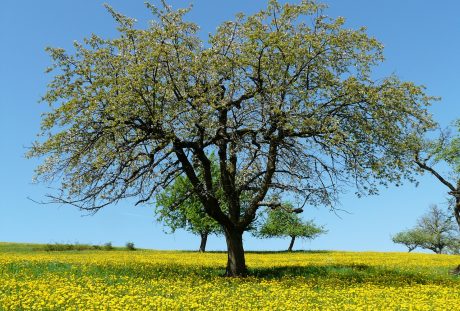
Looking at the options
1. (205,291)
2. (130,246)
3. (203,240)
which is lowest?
(205,291)

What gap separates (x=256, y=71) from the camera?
76.1ft

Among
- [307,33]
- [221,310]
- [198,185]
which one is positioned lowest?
[221,310]

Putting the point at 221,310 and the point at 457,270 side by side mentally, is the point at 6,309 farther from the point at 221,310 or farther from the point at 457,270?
the point at 457,270

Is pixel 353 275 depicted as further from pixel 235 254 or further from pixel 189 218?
pixel 189 218

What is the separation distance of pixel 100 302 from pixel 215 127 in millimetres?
9850

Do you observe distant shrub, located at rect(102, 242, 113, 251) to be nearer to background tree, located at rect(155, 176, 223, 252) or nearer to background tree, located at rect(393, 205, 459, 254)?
background tree, located at rect(155, 176, 223, 252)

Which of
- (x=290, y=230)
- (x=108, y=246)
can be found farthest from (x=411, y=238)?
(x=108, y=246)

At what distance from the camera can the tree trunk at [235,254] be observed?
2464cm

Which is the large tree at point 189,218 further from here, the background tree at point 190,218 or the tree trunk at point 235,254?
the tree trunk at point 235,254

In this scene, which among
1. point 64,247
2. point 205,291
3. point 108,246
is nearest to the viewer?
point 205,291

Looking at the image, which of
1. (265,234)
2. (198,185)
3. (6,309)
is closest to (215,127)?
(198,185)

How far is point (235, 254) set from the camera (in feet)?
81.0

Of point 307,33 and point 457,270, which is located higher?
point 307,33

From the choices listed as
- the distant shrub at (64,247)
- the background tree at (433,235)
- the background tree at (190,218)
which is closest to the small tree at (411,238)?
the background tree at (433,235)
